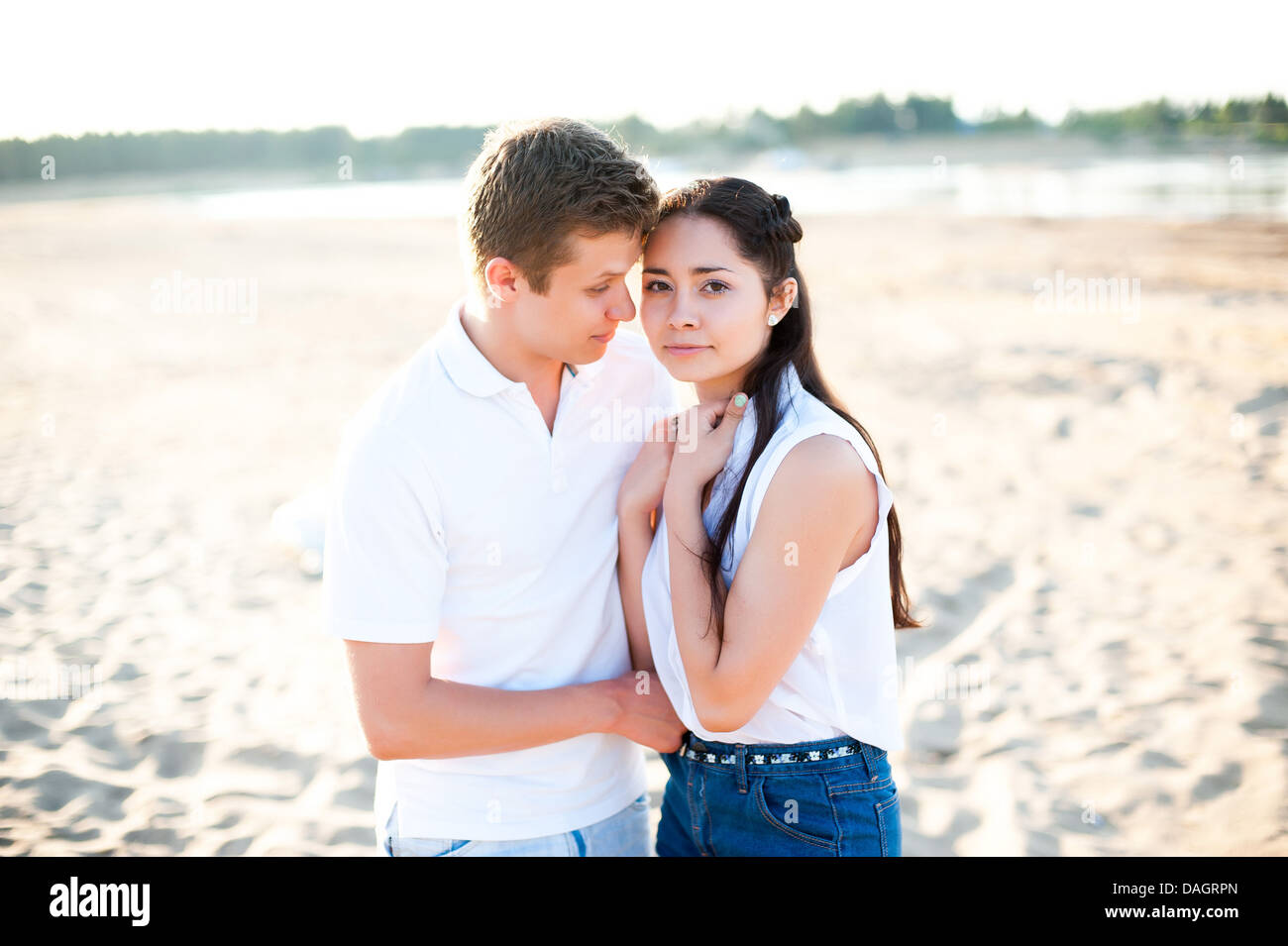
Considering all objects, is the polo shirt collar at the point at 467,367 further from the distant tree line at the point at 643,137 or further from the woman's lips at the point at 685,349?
the distant tree line at the point at 643,137

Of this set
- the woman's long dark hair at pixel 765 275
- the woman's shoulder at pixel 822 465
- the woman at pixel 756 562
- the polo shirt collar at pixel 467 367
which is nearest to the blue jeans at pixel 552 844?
the woman at pixel 756 562

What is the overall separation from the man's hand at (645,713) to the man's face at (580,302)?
0.78 metres

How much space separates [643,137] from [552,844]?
83641 mm

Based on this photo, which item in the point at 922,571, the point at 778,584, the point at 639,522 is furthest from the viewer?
the point at 922,571

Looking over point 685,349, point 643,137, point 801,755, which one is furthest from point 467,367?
point 643,137

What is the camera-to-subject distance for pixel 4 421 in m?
10.4

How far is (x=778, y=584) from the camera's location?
2082mm

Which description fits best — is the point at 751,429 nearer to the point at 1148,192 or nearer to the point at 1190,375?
the point at 1190,375

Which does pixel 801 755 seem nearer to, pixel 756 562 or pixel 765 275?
pixel 756 562

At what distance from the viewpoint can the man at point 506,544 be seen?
2.07 m

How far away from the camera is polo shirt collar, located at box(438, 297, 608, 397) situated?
2.19m

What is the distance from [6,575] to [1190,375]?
11.2 meters

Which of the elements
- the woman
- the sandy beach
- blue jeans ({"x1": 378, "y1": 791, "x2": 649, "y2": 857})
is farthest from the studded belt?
the sandy beach
